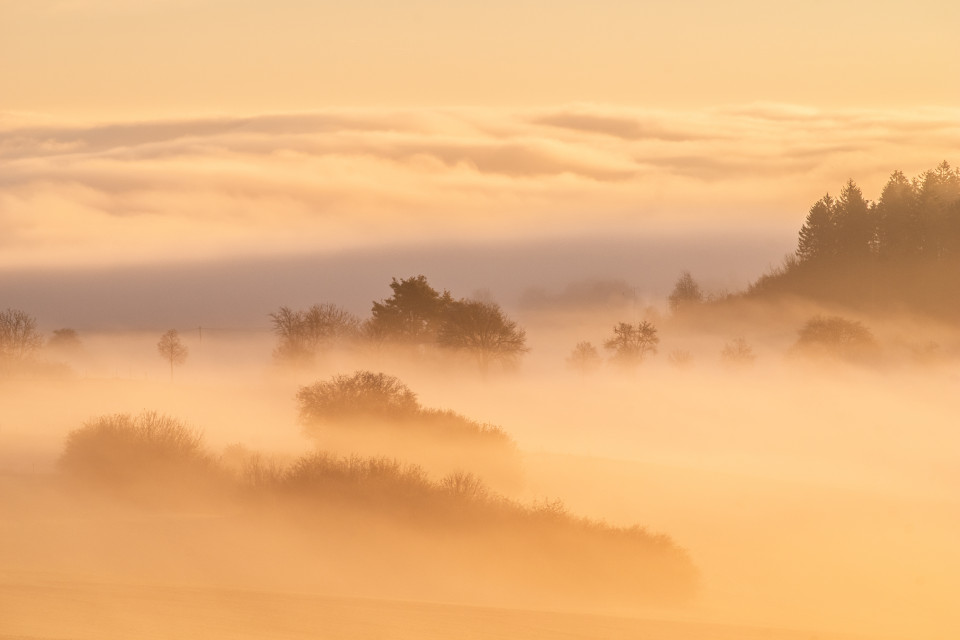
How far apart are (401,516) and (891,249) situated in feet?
352

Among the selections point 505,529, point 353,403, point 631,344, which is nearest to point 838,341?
point 631,344

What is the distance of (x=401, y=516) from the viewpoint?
1695 inches

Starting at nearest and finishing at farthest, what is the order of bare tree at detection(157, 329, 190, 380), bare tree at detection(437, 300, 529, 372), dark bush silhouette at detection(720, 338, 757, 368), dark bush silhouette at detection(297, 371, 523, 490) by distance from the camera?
1. dark bush silhouette at detection(297, 371, 523, 490)
2. bare tree at detection(437, 300, 529, 372)
3. dark bush silhouette at detection(720, 338, 757, 368)
4. bare tree at detection(157, 329, 190, 380)

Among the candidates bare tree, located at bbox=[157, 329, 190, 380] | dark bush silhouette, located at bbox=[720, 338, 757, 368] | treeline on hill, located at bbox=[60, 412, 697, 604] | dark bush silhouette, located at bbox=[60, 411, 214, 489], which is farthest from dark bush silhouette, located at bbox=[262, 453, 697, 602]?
bare tree, located at bbox=[157, 329, 190, 380]

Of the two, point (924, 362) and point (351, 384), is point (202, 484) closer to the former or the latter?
point (351, 384)

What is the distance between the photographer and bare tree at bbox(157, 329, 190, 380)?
154 meters

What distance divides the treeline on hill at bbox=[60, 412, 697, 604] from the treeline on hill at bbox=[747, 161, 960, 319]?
330 ft

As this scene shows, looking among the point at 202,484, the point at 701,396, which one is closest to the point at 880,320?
the point at 701,396

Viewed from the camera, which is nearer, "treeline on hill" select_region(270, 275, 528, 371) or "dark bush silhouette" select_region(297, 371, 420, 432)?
"dark bush silhouette" select_region(297, 371, 420, 432)

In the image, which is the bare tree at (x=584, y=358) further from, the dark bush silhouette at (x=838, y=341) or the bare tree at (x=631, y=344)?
the dark bush silhouette at (x=838, y=341)

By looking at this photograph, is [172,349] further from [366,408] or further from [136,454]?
[136,454]

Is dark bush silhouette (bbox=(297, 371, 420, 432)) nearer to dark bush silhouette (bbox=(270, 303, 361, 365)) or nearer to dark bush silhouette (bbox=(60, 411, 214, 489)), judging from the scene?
dark bush silhouette (bbox=(60, 411, 214, 489))

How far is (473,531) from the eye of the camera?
4234cm

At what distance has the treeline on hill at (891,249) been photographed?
13762cm
